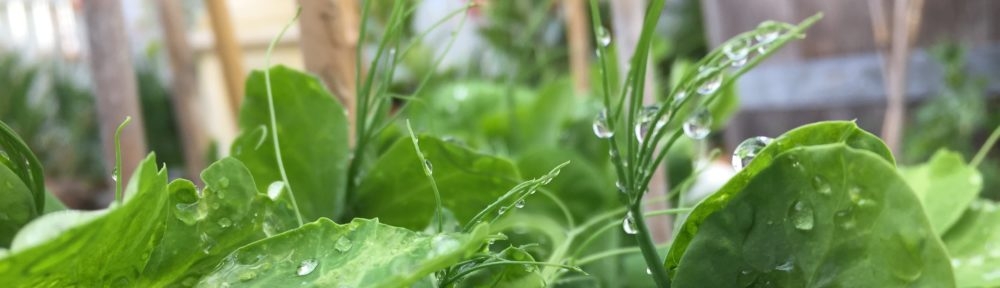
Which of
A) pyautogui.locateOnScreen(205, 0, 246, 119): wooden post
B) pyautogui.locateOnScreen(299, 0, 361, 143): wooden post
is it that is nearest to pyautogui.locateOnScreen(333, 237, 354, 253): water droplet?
pyautogui.locateOnScreen(299, 0, 361, 143): wooden post

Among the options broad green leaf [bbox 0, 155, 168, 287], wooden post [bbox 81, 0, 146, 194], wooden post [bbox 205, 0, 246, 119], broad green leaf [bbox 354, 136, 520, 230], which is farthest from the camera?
wooden post [bbox 205, 0, 246, 119]

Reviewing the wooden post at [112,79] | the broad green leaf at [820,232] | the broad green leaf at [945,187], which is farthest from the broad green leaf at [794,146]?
Result: the wooden post at [112,79]

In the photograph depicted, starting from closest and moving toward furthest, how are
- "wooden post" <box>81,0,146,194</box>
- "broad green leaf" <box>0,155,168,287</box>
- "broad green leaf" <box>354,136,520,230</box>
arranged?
"broad green leaf" <box>0,155,168,287</box>, "broad green leaf" <box>354,136,520,230</box>, "wooden post" <box>81,0,146,194</box>

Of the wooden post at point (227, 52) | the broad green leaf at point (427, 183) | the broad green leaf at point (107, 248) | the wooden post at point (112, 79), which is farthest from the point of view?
the wooden post at point (227, 52)

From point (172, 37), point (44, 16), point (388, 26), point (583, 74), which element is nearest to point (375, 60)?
point (388, 26)

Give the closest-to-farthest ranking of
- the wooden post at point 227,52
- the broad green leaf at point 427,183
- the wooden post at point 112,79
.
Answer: the broad green leaf at point 427,183
the wooden post at point 112,79
the wooden post at point 227,52

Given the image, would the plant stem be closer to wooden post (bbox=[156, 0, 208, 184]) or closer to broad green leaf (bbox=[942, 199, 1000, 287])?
broad green leaf (bbox=[942, 199, 1000, 287])

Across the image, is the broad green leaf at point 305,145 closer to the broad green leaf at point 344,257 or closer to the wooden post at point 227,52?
the broad green leaf at point 344,257
